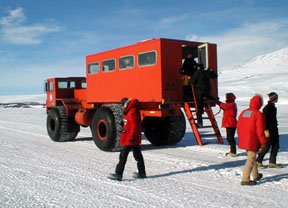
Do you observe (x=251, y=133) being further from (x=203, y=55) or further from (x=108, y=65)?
(x=108, y=65)

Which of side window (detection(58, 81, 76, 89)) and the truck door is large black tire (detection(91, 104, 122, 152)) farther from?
side window (detection(58, 81, 76, 89))

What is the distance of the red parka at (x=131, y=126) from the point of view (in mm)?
5887

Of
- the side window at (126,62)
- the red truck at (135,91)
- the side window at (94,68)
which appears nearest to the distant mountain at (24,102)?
the red truck at (135,91)

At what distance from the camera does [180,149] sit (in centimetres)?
952

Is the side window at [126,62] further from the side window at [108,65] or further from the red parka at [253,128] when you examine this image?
the red parka at [253,128]

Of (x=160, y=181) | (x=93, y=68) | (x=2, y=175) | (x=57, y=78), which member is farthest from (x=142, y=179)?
(x=57, y=78)

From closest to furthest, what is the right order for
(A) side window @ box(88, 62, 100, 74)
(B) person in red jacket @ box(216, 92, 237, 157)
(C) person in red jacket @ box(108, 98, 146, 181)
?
1. (C) person in red jacket @ box(108, 98, 146, 181)
2. (B) person in red jacket @ box(216, 92, 237, 157)
3. (A) side window @ box(88, 62, 100, 74)

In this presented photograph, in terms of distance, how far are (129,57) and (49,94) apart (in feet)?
17.9

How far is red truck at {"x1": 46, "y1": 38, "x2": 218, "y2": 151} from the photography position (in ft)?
28.3

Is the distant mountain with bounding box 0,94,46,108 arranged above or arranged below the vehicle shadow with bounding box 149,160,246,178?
above

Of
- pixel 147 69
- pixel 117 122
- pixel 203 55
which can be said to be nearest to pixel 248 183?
pixel 147 69

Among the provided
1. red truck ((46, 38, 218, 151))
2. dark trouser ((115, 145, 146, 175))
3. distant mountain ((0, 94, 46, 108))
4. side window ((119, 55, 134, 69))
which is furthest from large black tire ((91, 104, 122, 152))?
distant mountain ((0, 94, 46, 108))

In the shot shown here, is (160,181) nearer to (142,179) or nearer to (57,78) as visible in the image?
(142,179)

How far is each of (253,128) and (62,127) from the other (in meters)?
8.01
